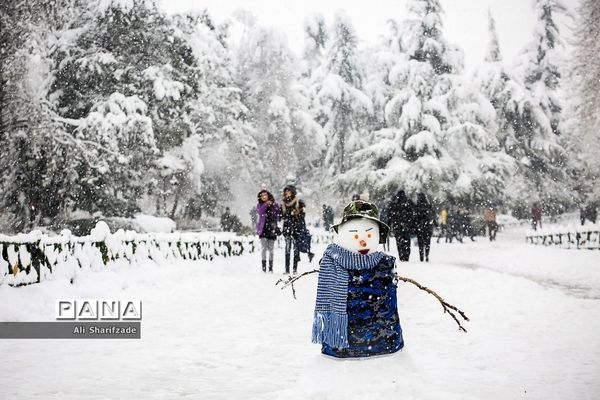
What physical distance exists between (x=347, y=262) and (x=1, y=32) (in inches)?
554

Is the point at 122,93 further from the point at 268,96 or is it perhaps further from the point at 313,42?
the point at 313,42

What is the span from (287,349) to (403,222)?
9336mm

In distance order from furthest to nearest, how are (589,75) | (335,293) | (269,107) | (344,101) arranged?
(344,101) < (269,107) < (589,75) < (335,293)

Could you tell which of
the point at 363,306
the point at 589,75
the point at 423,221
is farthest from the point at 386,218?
the point at 363,306

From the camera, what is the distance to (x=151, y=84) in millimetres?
19000

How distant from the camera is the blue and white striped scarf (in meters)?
3.50

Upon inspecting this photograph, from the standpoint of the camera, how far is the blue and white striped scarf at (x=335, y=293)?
138 inches

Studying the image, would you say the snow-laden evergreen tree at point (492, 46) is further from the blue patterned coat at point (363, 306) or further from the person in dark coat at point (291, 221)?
the blue patterned coat at point (363, 306)

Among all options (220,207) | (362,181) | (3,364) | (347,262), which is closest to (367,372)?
(347,262)

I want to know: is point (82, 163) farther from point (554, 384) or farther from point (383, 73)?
point (383, 73)

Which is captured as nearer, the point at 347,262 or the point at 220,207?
the point at 347,262

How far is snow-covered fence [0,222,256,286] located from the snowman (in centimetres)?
516

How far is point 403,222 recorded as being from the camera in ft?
45.8

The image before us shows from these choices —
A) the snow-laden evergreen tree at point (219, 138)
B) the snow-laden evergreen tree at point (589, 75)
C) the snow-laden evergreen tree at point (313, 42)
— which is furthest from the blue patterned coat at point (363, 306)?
the snow-laden evergreen tree at point (313, 42)
